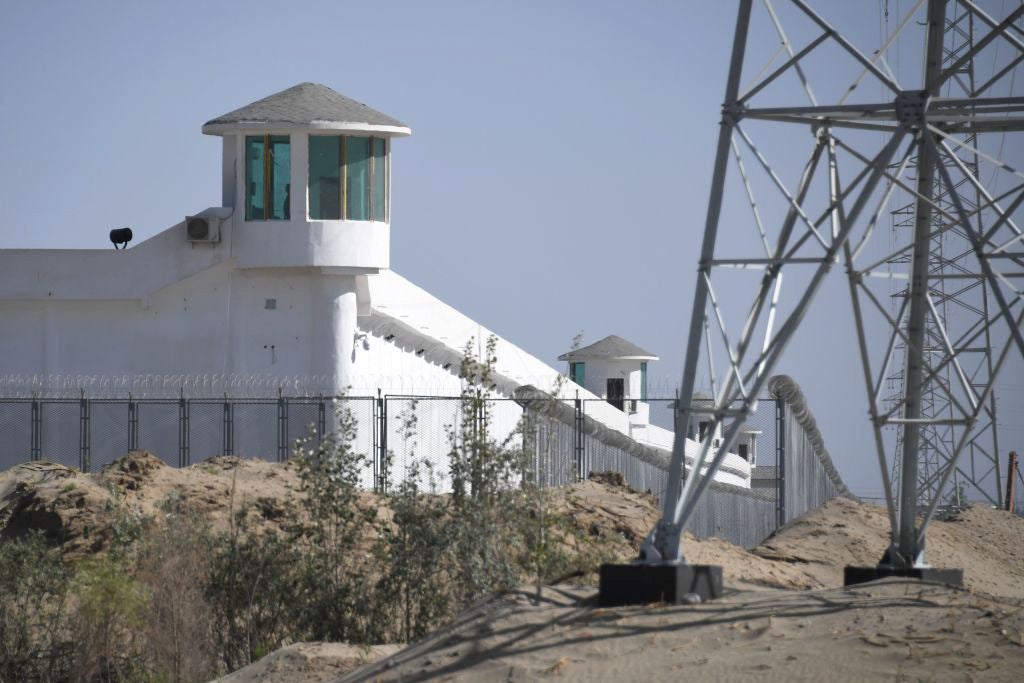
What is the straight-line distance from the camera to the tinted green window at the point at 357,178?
111 feet

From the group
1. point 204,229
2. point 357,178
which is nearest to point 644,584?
point 357,178

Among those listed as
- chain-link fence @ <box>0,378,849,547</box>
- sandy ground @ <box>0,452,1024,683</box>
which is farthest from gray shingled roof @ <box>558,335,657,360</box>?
sandy ground @ <box>0,452,1024,683</box>

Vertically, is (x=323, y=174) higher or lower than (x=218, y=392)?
higher

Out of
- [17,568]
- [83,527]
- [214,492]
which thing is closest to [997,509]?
[214,492]

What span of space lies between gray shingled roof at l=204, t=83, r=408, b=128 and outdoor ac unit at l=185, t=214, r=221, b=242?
204 centimetres

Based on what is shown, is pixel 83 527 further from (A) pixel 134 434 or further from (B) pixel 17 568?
(A) pixel 134 434

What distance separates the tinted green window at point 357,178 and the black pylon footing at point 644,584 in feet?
77.4

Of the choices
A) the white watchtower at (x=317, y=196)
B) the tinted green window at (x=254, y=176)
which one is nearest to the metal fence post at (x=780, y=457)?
the white watchtower at (x=317, y=196)

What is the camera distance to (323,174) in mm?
33688

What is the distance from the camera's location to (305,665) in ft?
40.7

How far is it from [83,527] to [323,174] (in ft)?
51.8

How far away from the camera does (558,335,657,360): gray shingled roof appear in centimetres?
6122

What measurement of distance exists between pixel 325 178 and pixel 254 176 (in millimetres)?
1559

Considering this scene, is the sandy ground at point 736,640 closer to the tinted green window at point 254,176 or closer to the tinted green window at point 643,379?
the tinted green window at point 254,176
